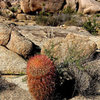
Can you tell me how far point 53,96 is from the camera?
12.1 ft

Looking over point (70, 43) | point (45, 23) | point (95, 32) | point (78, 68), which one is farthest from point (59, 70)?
point (45, 23)

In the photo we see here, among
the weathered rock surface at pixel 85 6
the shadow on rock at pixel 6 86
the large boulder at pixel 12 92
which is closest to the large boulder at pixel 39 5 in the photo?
the weathered rock surface at pixel 85 6

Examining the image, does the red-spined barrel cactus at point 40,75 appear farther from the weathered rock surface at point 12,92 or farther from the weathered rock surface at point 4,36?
the weathered rock surface at point 4,36

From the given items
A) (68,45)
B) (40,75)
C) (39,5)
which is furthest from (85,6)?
(40,75)

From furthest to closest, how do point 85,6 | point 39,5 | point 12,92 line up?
1. point 85,6
2. point 39,5
3. point 12,92

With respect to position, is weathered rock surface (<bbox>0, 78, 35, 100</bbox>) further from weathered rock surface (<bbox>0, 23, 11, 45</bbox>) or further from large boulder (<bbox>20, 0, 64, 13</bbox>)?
large boulder (<bbox>20, 0, 64, 13</bbox>)

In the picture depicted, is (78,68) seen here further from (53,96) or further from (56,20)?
(56,20)

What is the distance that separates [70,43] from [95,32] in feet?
19.0

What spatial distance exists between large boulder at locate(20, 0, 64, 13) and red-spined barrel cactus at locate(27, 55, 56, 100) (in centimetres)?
1386

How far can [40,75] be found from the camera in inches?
127

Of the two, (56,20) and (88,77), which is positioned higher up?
(88,77)

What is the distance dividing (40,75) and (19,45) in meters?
2.84

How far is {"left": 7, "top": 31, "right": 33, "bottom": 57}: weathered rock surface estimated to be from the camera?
19.4 ft

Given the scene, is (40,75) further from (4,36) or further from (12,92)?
(4,36)
